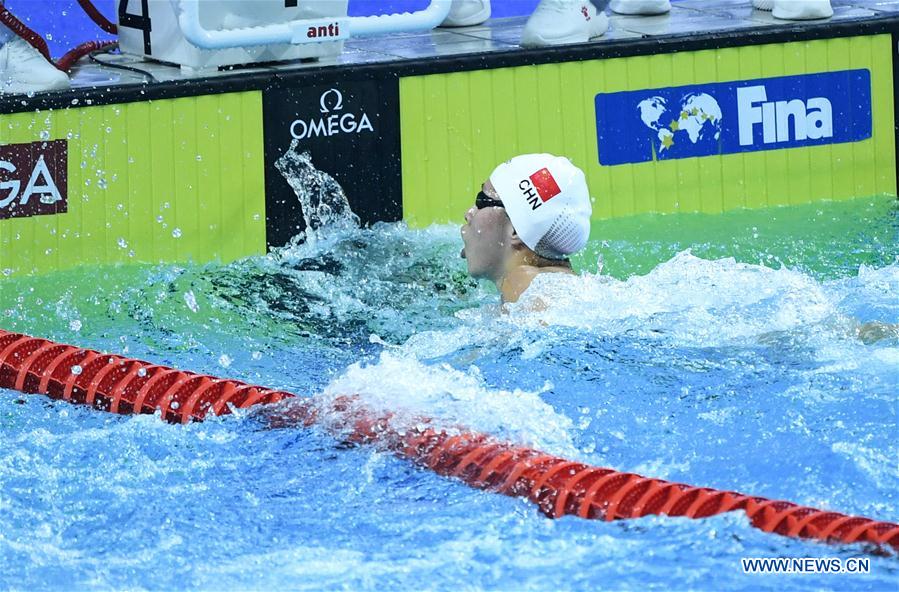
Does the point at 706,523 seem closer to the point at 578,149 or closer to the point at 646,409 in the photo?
the point at 646,409

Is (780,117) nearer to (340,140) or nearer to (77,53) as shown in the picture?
(340,140)

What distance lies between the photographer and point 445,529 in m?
2.89

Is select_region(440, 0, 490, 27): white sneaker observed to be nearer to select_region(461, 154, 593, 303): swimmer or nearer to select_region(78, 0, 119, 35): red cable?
select_region(78, 0, 119, 35): red cable

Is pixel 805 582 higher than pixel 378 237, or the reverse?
pixel 378 237

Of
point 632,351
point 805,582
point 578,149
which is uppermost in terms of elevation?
point 578,149

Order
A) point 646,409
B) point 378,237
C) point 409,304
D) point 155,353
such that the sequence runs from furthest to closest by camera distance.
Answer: point 378,237 < point 409,304 < point 155,353 < point 646,409

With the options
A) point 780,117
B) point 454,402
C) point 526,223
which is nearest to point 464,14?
point 780,117

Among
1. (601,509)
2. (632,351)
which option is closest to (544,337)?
(632,351)

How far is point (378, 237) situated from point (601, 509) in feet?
7.62

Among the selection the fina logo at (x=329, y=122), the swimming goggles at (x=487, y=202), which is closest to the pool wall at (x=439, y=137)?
the fina logo at (x=329, y=122)

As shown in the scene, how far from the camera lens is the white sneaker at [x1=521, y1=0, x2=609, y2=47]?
5348 millimetres

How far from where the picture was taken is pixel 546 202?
13.2 ft

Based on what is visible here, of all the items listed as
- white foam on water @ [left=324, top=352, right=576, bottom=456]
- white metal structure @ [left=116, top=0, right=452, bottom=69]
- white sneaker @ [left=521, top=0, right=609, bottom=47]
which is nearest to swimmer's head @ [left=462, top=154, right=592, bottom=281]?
white foam on water @ [left=324, top=352, right=576, bottom=456]

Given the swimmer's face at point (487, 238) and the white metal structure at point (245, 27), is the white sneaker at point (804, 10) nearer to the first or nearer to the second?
the white metal structure at point (245, 27)
